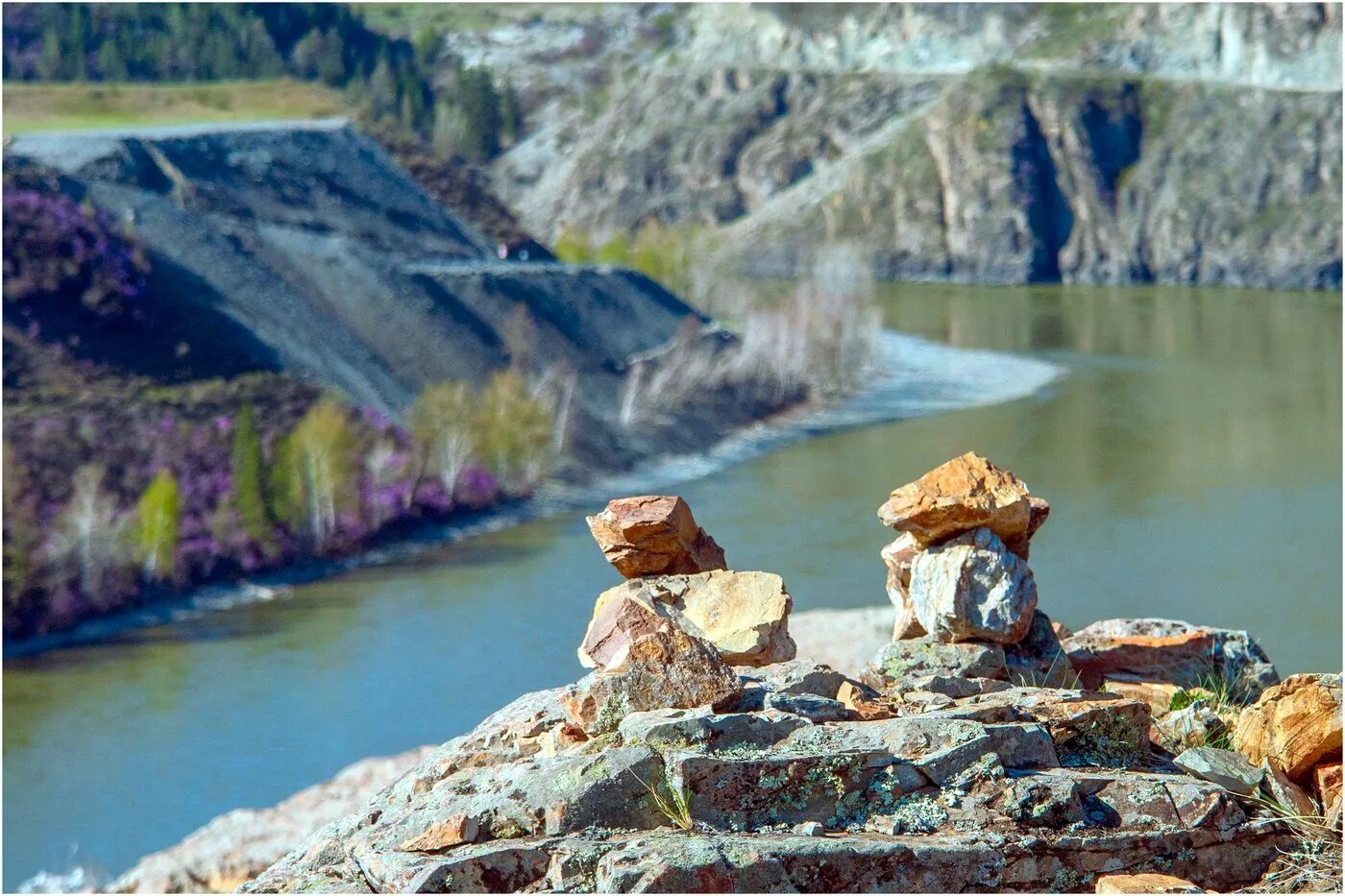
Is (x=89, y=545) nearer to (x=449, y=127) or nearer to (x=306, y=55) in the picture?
(x=306, y=55)

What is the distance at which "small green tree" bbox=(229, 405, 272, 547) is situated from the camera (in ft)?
117

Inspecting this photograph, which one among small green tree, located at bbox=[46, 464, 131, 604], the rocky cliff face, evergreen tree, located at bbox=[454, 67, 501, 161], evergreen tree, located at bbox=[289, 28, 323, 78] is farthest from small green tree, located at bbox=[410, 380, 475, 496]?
evergreen tree, located at bbox=[454, 67, 501, 161]

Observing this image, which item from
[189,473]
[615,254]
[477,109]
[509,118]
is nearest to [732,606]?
[189,473]

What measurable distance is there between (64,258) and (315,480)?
→ 44.1 ft

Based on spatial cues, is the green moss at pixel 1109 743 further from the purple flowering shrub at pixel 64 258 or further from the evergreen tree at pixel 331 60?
the evergreen tree at pixel 331 60

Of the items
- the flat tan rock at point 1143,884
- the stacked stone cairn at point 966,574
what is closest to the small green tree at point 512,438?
the stacked stone cairn at point 966,574

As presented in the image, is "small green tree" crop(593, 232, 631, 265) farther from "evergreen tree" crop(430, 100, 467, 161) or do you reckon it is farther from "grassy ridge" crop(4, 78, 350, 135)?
"evergreen tree" crop(430, 100, 467, 161)

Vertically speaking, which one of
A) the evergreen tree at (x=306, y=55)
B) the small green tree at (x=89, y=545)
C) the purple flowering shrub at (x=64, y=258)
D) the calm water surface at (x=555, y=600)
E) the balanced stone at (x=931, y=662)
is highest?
the evergreen tree at (x=306, y=55)

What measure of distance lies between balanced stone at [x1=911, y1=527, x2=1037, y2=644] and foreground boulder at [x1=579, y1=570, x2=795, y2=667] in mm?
1054

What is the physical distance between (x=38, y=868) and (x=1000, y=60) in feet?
428

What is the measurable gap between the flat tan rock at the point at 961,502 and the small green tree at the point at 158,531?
27.1m

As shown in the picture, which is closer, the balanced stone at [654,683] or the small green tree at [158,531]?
the balanced stone at [654,683]

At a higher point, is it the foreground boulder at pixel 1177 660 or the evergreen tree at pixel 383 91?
the evergreen tree at pixel 383 91

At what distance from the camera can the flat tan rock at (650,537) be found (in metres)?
9.78
